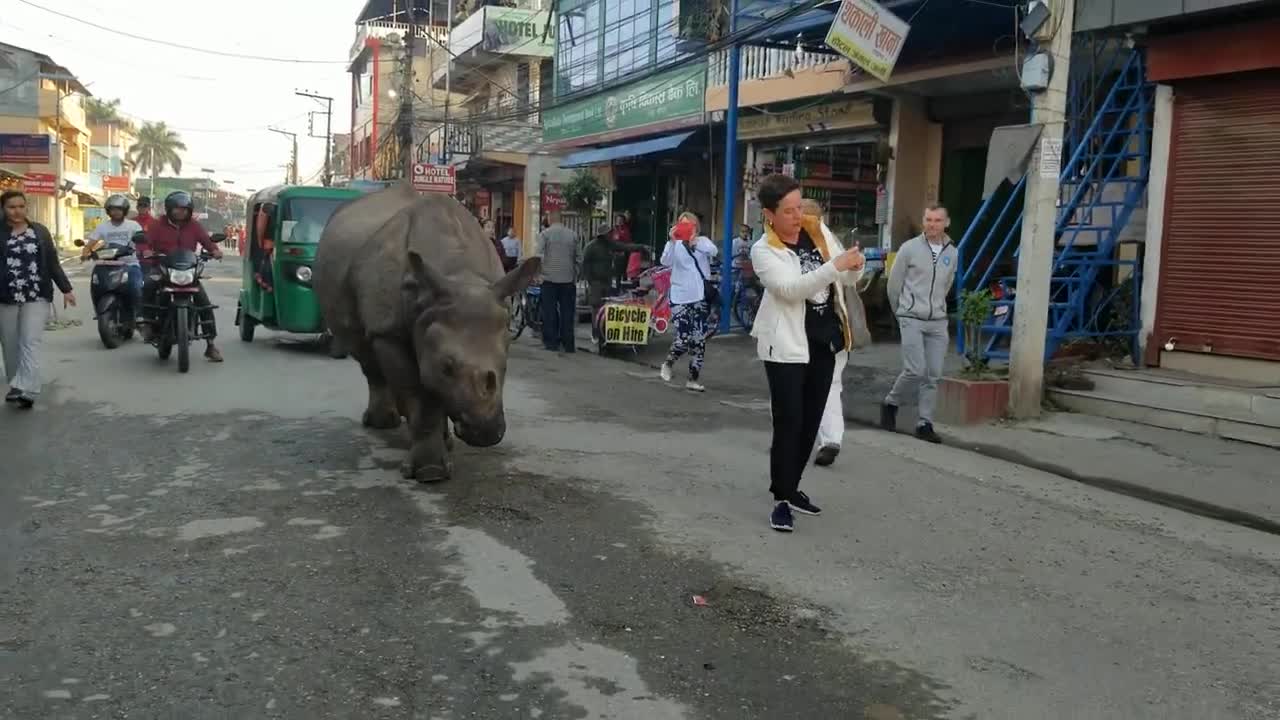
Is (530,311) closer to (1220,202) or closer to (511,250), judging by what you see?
(511,250)

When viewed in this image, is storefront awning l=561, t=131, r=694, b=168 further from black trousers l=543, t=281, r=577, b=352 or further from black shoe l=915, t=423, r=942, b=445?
black shoe l=915, t=423, r=942, b=445

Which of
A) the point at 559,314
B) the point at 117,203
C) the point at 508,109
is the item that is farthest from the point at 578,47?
the point at 117,203

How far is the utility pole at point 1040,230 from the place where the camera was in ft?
30.0

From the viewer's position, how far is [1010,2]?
39.7 feet

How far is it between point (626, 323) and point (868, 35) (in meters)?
4.98

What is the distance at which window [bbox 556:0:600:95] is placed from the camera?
25125mm

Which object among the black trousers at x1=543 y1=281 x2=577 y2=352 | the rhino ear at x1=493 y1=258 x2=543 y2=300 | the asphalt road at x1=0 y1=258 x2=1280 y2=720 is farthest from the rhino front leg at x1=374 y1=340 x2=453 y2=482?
the black trousers at x1=543 y1=281 x2=577 y2=352

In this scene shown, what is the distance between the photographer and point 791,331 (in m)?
5.86

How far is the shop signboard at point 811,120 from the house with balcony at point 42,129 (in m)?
33.0

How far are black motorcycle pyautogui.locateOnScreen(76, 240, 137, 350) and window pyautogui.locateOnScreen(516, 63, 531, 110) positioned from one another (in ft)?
69.7

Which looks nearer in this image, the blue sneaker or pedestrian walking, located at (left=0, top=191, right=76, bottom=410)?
the blue sneaker

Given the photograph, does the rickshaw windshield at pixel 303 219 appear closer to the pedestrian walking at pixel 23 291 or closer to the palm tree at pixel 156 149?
the pedestrian walking at pixel 23 291

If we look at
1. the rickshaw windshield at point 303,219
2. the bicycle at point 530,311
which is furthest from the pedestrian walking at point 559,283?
the rickshaw windshield at point 303,219

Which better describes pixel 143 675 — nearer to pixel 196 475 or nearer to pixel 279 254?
pixel 196 475
